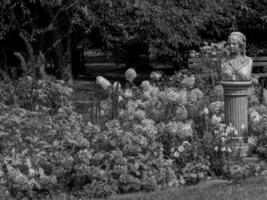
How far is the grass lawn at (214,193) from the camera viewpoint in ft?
17.3

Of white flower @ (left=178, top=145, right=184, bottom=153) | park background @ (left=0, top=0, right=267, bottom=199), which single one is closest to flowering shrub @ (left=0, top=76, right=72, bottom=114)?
park background @ (left=0, top=0, right=267, bottom=199)

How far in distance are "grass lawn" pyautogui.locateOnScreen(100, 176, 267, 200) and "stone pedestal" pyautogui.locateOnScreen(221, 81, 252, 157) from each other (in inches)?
32.9

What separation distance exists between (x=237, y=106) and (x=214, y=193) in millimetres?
1472

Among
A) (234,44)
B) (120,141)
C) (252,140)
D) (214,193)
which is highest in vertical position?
(234,44)

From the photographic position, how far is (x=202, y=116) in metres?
6.99

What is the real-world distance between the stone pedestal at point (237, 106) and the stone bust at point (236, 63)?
0.10 m

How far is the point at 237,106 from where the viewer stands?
6590 mm

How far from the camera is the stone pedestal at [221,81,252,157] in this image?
6.54 metres

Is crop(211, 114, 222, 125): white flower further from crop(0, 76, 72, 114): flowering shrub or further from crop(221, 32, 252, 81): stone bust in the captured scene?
crop(0, 76, 72, 114): flowering shrub

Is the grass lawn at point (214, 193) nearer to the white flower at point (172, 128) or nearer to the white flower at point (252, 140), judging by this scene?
the white flower at point (172, 128)

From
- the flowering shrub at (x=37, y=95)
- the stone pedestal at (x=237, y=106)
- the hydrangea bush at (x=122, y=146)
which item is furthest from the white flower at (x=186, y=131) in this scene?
the flowering shrub at (x=37, y=95)

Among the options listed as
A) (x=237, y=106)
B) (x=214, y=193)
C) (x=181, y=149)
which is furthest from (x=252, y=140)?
(x=214, y=193)

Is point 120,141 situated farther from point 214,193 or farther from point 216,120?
point 216,120

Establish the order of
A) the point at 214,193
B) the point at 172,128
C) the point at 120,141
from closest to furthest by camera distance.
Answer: the point at 214,193 → the point at 120,141 → the point at 172,128
